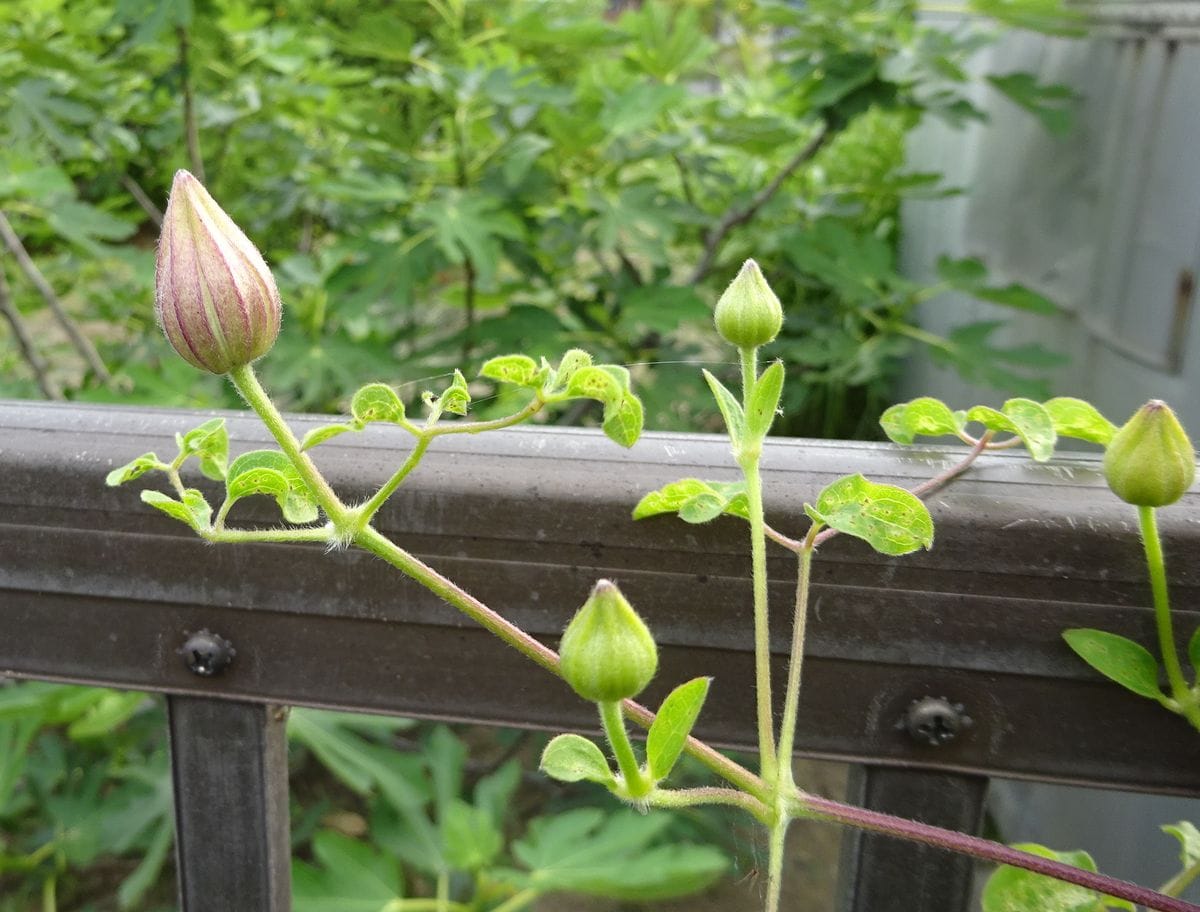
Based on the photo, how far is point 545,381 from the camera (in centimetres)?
39

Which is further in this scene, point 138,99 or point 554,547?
point 138,99

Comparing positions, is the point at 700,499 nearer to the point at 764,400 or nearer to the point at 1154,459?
the point at 764,400

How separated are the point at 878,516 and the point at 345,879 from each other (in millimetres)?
628

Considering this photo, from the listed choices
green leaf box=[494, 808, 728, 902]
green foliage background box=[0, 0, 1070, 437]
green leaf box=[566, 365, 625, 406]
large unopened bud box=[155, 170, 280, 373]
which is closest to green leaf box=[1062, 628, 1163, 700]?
green leaf box=[566, 365, 625, 406]

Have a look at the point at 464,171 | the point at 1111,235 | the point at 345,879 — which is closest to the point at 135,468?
the point at 345,879

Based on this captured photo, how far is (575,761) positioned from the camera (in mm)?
373

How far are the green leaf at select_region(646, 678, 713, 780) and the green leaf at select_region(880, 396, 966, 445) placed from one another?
199mm

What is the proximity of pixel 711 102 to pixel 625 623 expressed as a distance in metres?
1.24

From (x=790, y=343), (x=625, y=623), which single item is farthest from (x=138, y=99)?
(x=625, y=623)

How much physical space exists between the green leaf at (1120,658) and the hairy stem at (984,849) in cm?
8

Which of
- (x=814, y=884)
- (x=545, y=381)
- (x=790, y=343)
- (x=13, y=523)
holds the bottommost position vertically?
(x=814, y=884)

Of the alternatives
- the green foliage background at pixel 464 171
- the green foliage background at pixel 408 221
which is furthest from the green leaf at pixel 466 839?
the green foliage background at pixel 464 171

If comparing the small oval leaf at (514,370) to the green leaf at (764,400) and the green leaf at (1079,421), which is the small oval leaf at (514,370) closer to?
the green leaf at (764,400)

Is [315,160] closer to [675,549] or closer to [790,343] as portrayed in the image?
[790,343]
